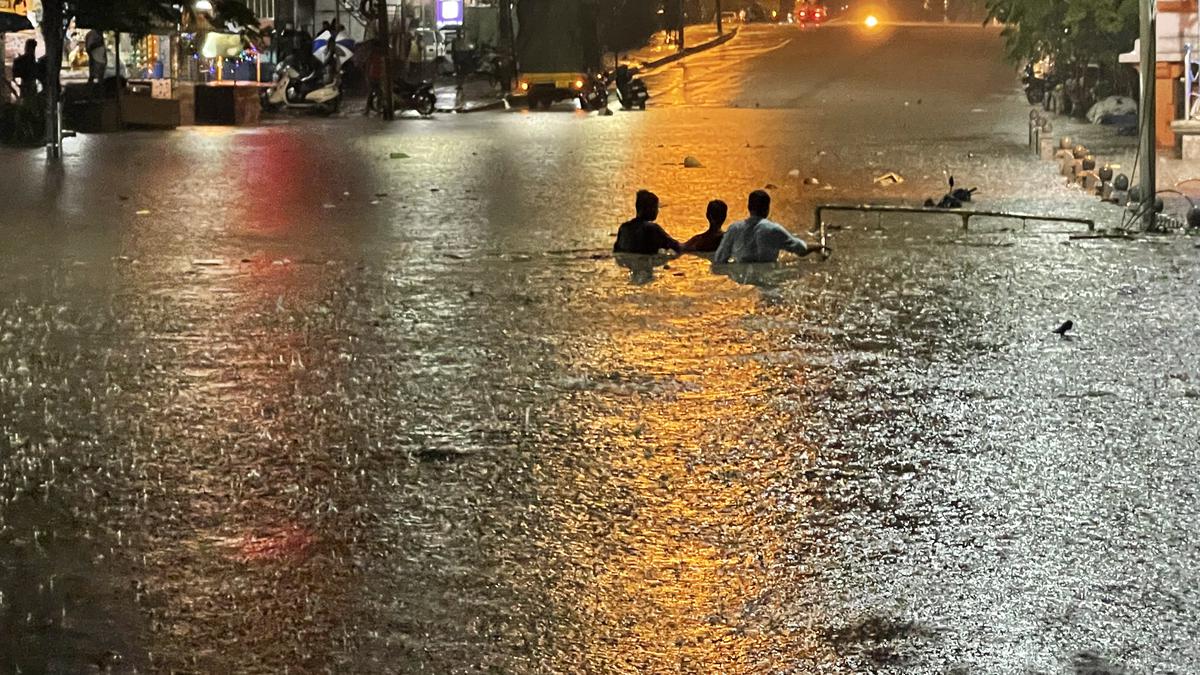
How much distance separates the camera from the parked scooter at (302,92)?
38656 millimetres

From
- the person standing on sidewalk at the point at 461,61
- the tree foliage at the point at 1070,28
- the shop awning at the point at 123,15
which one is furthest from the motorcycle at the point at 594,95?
the shop awning at the point at 123,15

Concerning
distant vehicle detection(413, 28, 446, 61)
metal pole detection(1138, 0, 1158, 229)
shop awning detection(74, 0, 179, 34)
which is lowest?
metal pole detection(1138, 0, 1158, 229)

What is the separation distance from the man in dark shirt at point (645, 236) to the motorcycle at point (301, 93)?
25264 millimetres

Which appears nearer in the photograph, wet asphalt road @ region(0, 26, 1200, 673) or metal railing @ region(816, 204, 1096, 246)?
wet asphalt road @ region(0, 26, 1200, 673)

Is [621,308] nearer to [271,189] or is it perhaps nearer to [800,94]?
[271,189]

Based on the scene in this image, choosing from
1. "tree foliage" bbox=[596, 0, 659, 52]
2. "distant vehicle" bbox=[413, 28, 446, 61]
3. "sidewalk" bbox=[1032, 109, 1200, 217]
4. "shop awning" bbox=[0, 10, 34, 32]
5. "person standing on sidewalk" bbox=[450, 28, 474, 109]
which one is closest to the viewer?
"sidewalk" bbox=[1032, 109, 1200, 217]

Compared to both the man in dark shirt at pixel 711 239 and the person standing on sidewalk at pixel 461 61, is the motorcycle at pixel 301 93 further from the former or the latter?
the man in dark shirt at pixel 711 239

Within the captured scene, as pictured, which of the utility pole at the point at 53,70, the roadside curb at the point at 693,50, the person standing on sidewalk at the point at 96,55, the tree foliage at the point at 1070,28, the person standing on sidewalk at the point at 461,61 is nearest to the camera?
the utility pole at the point at 53,70

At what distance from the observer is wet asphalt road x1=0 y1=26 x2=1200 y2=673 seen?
5215 mm

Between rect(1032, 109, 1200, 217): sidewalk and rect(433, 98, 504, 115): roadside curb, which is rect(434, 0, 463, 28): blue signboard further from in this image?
rect(1032, 109, 1200, 217): sidewalk

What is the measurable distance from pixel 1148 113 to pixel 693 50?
4328 cm

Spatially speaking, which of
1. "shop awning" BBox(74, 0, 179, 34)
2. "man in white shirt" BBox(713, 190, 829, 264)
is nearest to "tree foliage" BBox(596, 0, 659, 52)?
"shop awning" BBox(74, 0, 179, 34)

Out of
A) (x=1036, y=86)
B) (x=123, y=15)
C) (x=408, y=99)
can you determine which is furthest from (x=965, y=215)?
(x=408, y=99)

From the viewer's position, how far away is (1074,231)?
15.5 m
